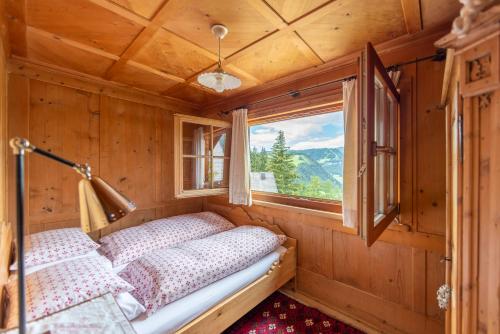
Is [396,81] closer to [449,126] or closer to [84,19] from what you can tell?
[449,126]

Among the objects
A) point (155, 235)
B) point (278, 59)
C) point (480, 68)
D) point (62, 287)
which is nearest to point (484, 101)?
point (480, 68)

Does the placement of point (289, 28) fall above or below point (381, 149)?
above

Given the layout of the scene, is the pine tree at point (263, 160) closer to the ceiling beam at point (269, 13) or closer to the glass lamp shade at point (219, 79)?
the glass lamp shade at point (219, 79)

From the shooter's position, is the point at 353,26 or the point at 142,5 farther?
the point at 353,26

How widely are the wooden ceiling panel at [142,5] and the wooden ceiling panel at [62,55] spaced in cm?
78

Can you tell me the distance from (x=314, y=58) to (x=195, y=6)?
1.03m

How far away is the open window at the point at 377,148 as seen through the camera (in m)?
1.04

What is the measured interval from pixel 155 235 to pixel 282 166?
5.01 feet

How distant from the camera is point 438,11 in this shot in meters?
1.20

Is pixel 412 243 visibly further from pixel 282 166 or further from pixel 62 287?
pixel 62 287

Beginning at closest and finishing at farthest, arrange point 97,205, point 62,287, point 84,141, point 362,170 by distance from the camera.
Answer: point 97,205 < point 362,170 < point 62,287 < point 84,141

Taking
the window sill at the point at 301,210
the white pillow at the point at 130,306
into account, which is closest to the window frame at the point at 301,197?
the window sill at the point at 301,210

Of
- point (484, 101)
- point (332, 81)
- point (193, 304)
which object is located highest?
point (332, 81)

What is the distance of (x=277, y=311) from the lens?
73.8 inches
